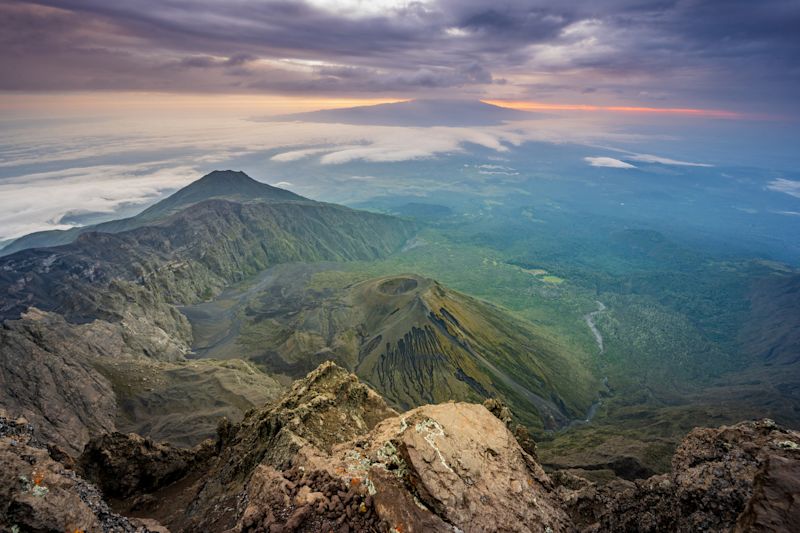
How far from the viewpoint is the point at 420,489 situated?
2186 cm

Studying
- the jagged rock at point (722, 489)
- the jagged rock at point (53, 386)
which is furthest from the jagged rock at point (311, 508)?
the jagged rock at point (53, 386)

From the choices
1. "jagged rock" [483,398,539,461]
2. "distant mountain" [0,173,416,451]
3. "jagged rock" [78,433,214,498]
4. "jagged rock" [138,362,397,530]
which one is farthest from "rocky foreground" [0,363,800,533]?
"distant mountain" [0,173,416,451]

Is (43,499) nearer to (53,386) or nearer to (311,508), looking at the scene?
(311,508)

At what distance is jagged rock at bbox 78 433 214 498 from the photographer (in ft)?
125

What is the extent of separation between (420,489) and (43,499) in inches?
709

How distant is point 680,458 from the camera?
25.4 metres

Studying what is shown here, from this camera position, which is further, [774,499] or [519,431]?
[519,431]

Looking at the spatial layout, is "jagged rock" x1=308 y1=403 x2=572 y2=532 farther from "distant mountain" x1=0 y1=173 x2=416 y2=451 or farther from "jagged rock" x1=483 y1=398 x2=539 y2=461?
"distant mountain" x1=0 y1=173 x2=416 y2=451

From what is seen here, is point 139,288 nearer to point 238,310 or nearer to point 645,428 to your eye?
point 238,310

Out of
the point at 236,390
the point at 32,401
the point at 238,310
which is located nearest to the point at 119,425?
the point at 32,401

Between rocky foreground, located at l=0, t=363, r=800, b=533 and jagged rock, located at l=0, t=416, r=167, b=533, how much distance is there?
0.06m

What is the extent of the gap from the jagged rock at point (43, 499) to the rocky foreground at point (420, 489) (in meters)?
0.06

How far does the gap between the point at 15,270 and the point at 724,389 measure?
26429cm

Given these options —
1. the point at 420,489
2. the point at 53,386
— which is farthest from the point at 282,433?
the point at 53,386
